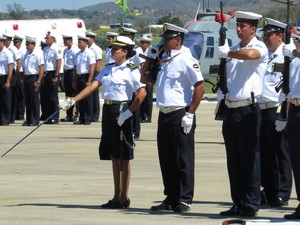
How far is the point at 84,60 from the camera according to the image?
24.0 meters

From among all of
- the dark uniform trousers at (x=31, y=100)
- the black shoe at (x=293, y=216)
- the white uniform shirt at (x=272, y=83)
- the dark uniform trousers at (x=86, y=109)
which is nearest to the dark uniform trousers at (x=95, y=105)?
the dark uniform trousers at (x=86, y=109)

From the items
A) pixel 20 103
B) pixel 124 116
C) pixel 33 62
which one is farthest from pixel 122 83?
pixel 20 103

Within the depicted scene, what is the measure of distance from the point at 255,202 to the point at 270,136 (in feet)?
4.92

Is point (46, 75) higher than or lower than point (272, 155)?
lower

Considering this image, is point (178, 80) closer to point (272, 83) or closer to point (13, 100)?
point (272, 83)

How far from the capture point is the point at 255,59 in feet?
36.0

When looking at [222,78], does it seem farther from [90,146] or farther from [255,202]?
[90,146]

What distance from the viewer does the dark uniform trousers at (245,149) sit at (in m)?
11.1

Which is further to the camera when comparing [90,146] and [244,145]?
[90,146]

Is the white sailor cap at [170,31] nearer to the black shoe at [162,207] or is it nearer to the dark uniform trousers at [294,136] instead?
the dark uniform trousers at [294,136]

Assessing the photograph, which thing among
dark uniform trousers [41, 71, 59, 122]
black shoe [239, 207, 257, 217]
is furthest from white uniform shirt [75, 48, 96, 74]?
black shoe [239, 207, 257, 217]

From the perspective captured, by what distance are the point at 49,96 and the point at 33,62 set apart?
1.35 meters

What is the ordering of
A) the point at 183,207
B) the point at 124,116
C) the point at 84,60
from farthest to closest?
the point at 84,60 < the point at 124,116 < the point at 183,207

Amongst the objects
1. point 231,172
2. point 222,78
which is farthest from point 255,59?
point 231,172
